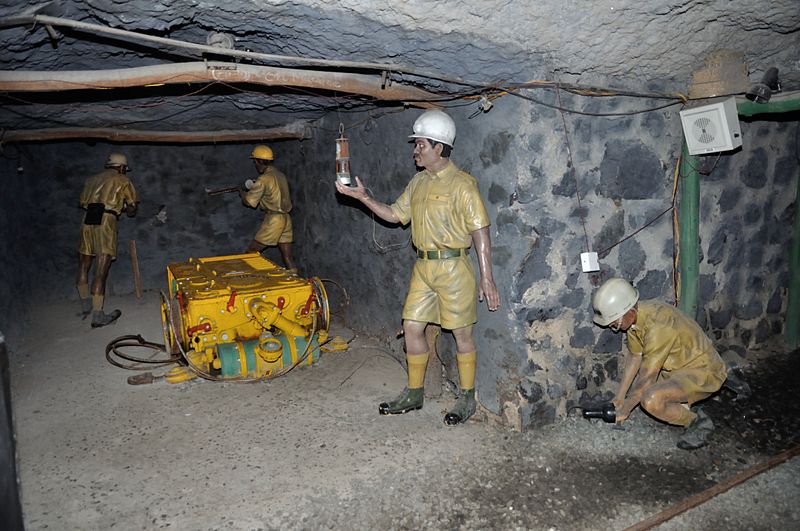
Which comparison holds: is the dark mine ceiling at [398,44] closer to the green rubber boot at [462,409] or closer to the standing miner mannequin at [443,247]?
the standing miner mannequin at [443,247]

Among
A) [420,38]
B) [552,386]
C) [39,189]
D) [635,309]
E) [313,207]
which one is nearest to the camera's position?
[420,38]

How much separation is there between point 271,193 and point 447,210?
3712mm

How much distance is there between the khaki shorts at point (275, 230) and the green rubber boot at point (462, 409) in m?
3.88

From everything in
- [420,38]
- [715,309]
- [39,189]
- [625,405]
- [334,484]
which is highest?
[420,38]

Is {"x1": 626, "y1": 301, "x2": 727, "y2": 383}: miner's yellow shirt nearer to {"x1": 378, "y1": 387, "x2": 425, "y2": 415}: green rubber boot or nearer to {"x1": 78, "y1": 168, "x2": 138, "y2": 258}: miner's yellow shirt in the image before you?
{"x1": 378, "y1": 387, "x2": 425, "y2": 415}: green rubber boot

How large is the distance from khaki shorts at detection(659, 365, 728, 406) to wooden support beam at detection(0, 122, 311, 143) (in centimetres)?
465

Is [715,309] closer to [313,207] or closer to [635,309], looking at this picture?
[635,309]

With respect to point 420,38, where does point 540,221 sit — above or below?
below

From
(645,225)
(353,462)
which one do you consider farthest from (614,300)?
(353,462)

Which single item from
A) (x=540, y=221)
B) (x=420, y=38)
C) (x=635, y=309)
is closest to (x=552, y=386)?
(x=635, y=309)

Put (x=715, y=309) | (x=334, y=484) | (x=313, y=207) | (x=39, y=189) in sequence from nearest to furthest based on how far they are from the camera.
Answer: (x=334, y=484) → (x=715, y=309) → (x=313, y=207) → (x=39, y=189)

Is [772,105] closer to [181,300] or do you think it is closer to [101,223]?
[181,300]

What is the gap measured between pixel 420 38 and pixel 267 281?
2642mm

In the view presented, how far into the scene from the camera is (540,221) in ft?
11.5
